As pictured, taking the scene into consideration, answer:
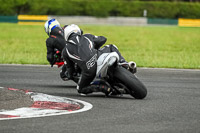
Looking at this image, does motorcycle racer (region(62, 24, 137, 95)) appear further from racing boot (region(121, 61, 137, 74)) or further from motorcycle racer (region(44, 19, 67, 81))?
motorcycle racer (region(44, 19, 67, 81))

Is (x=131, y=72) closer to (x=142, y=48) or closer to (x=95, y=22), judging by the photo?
(x=142, y=48)

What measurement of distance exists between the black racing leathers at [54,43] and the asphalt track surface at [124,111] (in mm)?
668

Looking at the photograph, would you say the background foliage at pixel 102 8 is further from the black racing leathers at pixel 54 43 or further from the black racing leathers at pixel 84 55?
the black racing leathers at pixel 84 55

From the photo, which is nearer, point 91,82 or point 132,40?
point 91,82

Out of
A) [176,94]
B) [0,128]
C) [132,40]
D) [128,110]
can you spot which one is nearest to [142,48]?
[132,40]

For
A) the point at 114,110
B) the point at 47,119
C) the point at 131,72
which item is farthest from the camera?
the point at 131,72

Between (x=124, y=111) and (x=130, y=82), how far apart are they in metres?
1.42

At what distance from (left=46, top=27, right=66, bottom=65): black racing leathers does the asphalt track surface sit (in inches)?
26.3

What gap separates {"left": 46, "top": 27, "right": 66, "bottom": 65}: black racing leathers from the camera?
1173 centimetres

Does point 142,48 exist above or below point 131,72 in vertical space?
below

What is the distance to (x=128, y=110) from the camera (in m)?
7.97

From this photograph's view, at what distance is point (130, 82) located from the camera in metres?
9.22

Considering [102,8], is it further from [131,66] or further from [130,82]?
[130,82]

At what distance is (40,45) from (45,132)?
2073 centimetres
